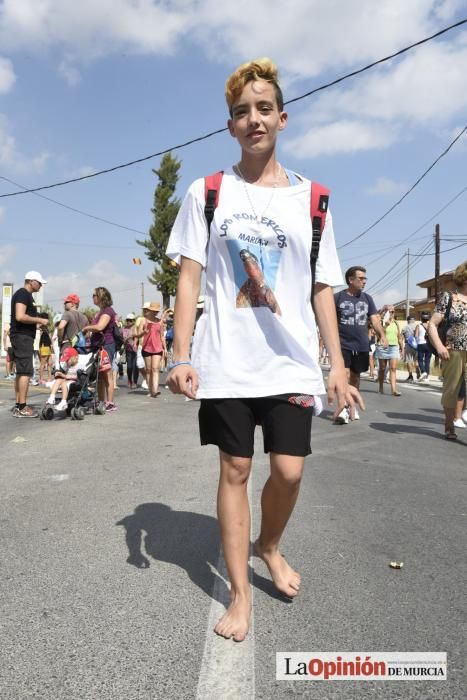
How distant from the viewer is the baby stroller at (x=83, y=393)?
826 cm

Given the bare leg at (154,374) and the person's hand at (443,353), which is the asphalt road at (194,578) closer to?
the person's hand at (443,353)

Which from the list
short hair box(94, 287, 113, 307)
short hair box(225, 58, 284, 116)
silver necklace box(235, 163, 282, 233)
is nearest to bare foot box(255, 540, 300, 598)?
silver necklace box(235, 163, 282, 233)

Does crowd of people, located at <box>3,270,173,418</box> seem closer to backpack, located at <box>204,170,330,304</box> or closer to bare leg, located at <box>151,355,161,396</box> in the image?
bare leg, located at <box>151,355,161,396</box>

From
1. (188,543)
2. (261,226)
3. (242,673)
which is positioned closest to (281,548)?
(188,543)

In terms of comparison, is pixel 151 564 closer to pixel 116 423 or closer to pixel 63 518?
pixel 63 518

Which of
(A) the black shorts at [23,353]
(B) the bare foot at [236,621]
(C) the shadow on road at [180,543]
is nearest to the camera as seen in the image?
(B) the bare foot at [236,621]

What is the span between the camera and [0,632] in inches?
85.0

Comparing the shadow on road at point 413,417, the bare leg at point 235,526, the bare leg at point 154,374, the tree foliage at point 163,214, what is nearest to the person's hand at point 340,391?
the bare leg at point 235,526

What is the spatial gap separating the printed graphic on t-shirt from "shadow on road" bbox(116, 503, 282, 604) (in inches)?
46.2

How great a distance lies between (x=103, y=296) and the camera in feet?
30.7

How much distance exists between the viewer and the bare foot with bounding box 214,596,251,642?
6.99ft

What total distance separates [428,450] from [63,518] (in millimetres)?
3987

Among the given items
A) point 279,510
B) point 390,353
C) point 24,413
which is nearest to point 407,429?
point 24,413

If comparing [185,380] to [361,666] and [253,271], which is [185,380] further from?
[361,666]
